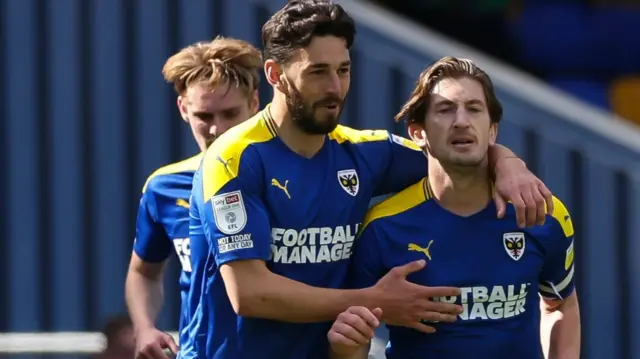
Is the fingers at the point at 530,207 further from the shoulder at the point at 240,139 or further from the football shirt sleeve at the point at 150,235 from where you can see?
the football shirt sleeve at the point at 150,235

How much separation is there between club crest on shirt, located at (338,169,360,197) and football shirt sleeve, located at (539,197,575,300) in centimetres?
53

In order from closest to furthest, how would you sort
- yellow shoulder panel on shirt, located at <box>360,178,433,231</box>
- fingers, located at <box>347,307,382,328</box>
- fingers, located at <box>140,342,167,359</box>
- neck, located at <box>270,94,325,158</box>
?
1. fingers, located at <box>347,307,382,328</box>
2. neck, located at <box>270,94,325,158</box>
3. yellow shoulder panel on shirt, located at <box>360,178,433,231</box>
4. fingers, located at <box>140,342,167,359</box>

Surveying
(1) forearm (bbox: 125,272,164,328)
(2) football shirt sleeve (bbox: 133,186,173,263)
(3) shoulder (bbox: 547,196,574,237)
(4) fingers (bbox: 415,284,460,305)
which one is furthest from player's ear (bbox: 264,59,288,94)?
(1) forearm (bbox: 125,272,164,328)

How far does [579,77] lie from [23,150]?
3655 millimetres

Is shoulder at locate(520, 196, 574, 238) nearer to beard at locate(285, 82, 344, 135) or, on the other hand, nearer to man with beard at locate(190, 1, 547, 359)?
man with beard at locate(190, 1, 547, 359)

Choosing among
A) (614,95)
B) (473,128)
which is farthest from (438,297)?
(614,95)

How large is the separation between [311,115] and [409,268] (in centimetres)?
46

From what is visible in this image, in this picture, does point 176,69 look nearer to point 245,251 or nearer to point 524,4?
point 245,251

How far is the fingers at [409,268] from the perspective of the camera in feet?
11.4

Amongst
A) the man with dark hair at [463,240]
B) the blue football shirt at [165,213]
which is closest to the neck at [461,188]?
the man with dark hair at [463,240]

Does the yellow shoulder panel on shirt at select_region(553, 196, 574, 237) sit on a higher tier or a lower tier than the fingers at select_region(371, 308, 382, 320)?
higher

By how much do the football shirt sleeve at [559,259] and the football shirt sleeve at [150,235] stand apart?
127cm

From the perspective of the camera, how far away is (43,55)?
22.7ft

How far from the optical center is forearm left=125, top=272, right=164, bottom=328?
4.29 m
